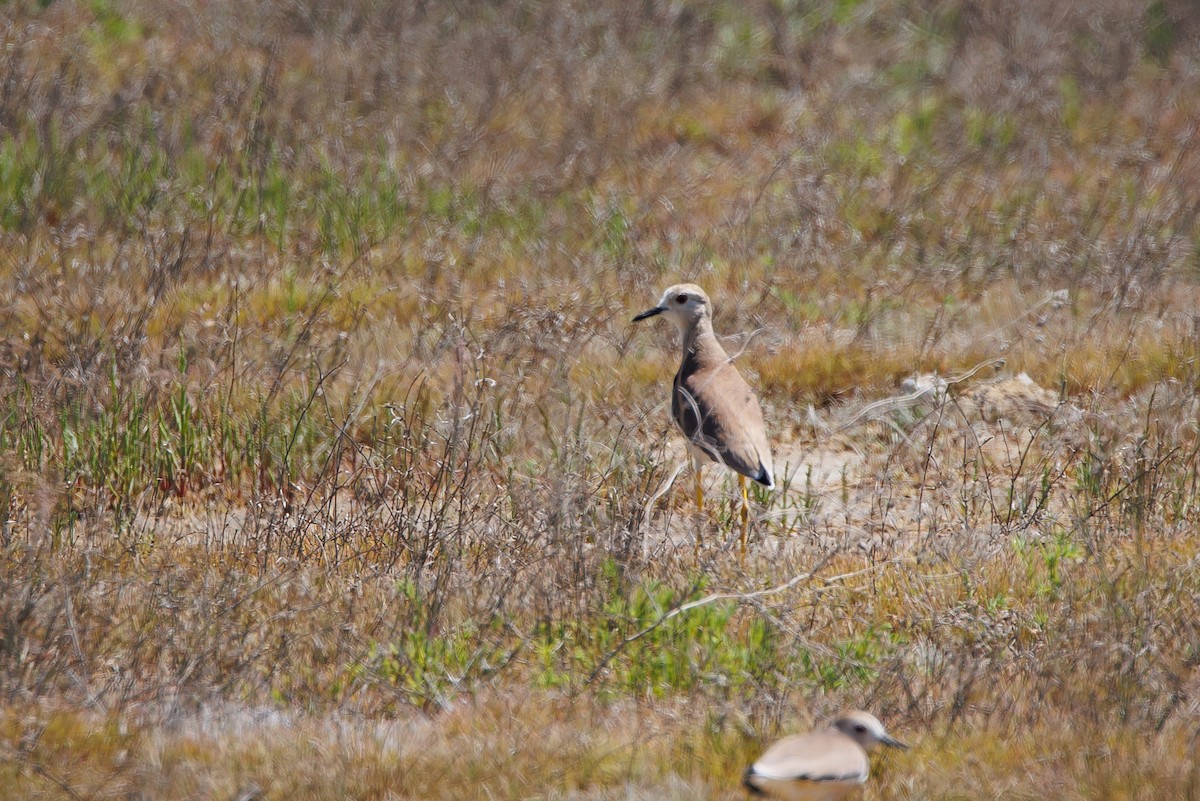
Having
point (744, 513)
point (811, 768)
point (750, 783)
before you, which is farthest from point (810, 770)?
point (744, 513)

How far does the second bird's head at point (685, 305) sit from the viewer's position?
21.2 feet

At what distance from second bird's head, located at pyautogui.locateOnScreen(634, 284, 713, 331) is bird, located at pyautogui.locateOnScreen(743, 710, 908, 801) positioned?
319 centimetres

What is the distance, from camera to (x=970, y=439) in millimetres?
6449

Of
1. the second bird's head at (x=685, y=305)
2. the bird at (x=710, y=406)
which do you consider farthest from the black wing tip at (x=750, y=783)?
the second bird's head at (x=685, y=305)

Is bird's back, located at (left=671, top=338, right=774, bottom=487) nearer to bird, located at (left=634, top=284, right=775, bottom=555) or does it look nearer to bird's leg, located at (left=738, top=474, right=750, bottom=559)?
bird, located at (left=634, top=284, right=775, bottom=555)

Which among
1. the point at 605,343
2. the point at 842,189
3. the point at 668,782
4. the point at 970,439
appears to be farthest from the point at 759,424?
the point at 842,189

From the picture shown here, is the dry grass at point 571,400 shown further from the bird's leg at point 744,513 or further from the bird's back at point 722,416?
the bird's back at point 722,416

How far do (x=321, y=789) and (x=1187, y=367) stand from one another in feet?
16.7

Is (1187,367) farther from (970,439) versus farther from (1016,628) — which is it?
(1016,628)

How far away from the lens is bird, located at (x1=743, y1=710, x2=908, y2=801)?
10.9 ft

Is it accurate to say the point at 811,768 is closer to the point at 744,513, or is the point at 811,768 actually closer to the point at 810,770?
the point at 810,770

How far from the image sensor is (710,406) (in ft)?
18.7

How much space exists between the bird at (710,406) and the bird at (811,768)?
1.60 m

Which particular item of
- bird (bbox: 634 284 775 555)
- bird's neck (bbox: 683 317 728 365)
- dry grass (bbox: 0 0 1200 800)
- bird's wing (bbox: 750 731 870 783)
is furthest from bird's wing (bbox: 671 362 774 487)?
bird's wing (bbox: 750 731 870 783)
